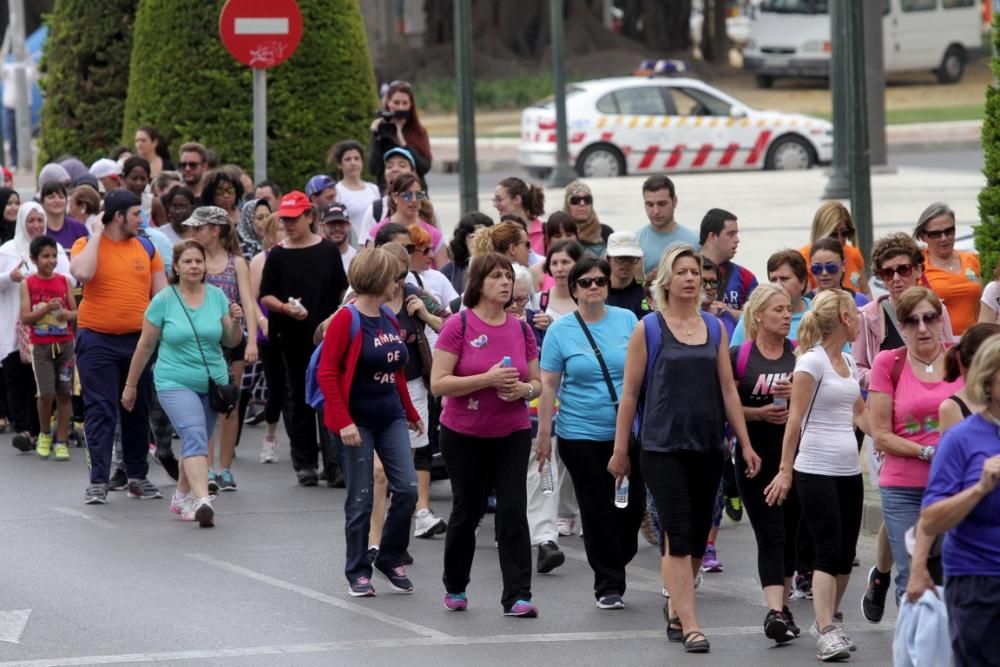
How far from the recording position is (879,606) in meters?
8.77

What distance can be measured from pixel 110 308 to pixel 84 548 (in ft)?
6.37

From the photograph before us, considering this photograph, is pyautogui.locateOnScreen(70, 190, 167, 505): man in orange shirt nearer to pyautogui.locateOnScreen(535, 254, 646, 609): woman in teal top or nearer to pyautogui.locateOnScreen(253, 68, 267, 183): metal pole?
pyautogui.locateOnScreen(535, 254, 646, 609): woman in teal top

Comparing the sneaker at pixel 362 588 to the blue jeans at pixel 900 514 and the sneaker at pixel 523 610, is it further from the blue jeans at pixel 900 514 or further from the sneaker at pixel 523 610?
the blue jeans at pixel 900 514

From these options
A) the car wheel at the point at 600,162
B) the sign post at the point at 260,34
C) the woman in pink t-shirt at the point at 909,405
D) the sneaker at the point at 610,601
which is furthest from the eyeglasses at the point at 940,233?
the car wheel at the point at 600,162

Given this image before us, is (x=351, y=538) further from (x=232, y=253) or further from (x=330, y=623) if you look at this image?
(x=232, y=253)

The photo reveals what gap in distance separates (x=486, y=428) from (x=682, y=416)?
1061 millimetres

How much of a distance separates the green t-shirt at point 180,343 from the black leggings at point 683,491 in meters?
3.60

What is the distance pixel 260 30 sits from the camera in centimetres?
1596

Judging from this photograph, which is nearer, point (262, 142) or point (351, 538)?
point (351, 538)

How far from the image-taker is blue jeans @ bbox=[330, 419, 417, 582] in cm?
946

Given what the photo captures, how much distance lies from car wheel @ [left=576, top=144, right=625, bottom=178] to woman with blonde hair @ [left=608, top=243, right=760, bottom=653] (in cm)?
2245

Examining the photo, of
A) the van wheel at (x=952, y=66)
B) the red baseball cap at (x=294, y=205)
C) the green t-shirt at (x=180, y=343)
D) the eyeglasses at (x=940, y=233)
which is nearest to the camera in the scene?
the eyeglasses at (x=940, y=233)

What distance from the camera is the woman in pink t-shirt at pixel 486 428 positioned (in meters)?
9.05

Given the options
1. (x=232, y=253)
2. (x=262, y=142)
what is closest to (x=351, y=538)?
(x=232, y=253)
